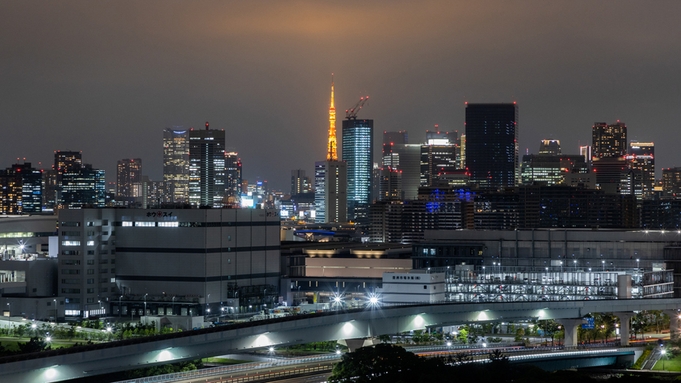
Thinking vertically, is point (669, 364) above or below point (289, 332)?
below

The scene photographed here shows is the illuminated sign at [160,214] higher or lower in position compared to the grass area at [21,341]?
higher

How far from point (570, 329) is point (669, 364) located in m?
8.90

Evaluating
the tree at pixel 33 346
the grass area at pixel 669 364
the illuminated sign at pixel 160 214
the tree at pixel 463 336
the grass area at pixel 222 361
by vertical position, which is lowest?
the grass area at pixel 669 364

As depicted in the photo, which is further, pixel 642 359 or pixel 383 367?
pixel 642 359

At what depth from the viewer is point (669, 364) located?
3428 inches

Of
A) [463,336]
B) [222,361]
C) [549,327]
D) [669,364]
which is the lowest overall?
[669,364]

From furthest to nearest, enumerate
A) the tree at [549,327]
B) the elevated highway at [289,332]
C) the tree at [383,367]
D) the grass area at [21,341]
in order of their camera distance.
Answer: the tree at [549,327] < the grass area at [21,341] < the tree at [383,367] < the elevated highway at [289,332]

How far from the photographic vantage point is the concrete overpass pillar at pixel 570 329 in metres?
93.2

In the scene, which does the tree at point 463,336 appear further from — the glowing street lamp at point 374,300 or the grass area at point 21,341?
the grass area at point 21,341

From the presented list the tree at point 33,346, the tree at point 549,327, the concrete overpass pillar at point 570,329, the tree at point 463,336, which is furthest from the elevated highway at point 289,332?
the tree at point 33,346

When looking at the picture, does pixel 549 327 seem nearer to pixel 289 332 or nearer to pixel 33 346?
pixel 289 332

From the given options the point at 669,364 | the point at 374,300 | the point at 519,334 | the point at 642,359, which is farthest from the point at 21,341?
the point at 669,364

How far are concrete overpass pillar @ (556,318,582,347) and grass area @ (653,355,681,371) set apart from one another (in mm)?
7100

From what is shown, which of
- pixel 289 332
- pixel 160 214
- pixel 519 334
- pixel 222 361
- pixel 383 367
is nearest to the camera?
pixel 383 367
